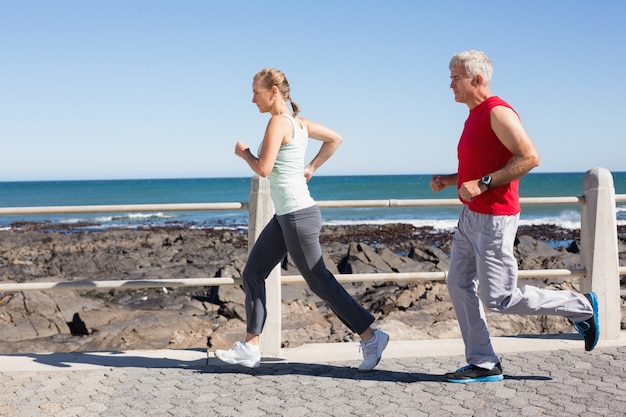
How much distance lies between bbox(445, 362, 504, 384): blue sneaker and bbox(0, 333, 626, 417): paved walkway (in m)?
0.05

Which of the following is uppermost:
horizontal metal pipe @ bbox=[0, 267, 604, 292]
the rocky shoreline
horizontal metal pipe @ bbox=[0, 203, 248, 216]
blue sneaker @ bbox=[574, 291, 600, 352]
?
horizontal metal pipe @ bbox=[0, 203, 248, 216]

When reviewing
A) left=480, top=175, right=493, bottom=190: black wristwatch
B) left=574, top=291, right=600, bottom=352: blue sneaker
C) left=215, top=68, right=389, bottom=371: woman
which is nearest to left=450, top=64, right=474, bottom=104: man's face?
left=480, top=175, right=493, bottom=190: black wristwatch

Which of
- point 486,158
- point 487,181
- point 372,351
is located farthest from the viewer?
point 372,351

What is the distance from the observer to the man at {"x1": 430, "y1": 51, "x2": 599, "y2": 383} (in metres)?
3.71

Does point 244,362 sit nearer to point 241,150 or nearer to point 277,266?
point 277,266

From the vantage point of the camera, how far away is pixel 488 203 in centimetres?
387

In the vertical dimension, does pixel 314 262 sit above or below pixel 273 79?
below

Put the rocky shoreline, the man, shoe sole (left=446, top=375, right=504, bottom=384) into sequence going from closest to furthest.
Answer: the man, shoe sole (left=446, top=375, right=504, bottom=384), the rocky shoreline

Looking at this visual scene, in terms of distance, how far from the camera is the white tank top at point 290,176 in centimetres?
419

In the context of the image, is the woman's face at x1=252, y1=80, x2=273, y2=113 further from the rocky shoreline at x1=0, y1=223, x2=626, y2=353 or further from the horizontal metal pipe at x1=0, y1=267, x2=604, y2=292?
the rocky shoreline at x1=0, y1=223, x2=626, y2=353

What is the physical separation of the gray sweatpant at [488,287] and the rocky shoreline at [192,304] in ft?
5.05

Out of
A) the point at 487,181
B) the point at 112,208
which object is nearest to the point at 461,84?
the point at 487,181

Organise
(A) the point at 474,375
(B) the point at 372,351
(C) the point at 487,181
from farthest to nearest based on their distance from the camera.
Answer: (B) the point at 372,351 → (A) the point at 474,375 → (C) the point at 487,181

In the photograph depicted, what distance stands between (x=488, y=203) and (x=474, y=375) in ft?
3.27
